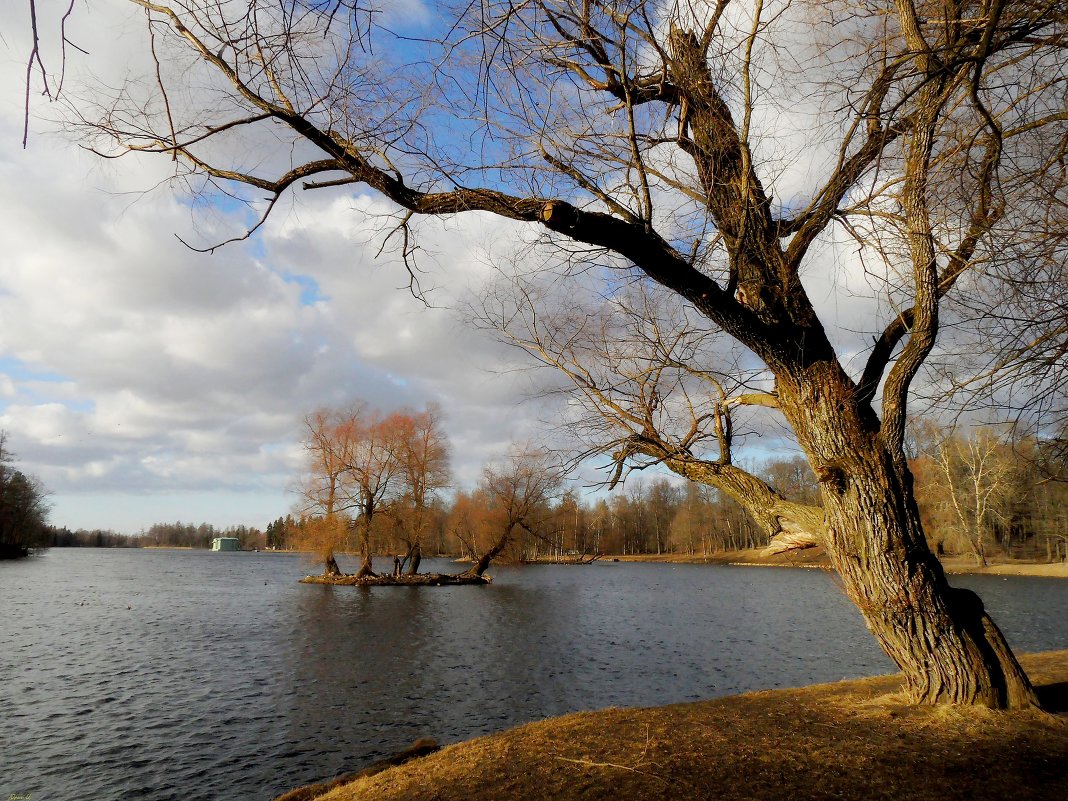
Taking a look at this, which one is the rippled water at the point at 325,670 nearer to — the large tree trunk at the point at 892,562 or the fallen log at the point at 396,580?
the large tree trunk at the point at 892,562

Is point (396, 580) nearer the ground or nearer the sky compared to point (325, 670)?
nearer the sky

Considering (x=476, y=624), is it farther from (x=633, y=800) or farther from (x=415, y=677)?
(x=633, y=800)

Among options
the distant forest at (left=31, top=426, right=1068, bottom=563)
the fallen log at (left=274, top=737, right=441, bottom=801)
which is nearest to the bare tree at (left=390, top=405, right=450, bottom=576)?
the distant forest at (left=31, top=426, right=1068, bottom=563)

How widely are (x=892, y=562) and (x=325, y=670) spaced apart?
1283 centimetres

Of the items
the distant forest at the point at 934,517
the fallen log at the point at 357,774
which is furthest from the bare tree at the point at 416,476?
the fallen log at the point at 357,774

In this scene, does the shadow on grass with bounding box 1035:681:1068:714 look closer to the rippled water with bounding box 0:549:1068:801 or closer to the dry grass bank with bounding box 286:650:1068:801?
the dry grass bank with bounding box 286:650:1068:801

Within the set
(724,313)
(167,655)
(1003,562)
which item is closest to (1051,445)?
(724,313)

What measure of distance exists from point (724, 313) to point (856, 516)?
229 centimetres

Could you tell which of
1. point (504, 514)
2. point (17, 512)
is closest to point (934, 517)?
point (504, 514)

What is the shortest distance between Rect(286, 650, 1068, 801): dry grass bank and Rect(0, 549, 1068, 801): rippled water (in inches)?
158

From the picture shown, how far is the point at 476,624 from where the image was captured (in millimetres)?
21672

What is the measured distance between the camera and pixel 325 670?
1435 centimetres

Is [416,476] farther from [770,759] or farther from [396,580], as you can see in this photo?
[770,759]

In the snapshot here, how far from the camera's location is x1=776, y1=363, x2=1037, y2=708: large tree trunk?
5473 millimetres
